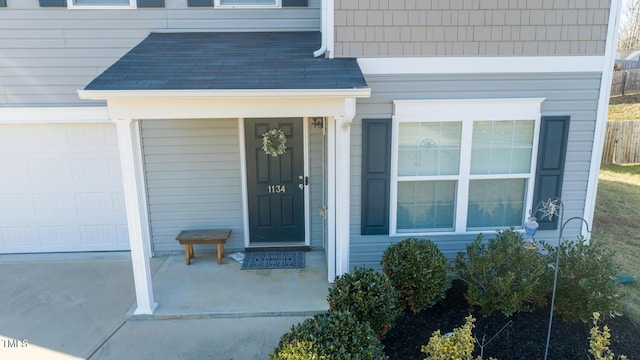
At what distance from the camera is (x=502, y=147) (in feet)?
16.4

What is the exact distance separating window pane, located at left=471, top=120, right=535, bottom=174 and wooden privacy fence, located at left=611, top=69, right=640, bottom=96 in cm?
1667

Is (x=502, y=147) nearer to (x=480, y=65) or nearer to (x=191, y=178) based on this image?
(x=480, y=65)

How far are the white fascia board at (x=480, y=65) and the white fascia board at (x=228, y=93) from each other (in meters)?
0.81

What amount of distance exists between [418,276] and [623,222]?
563 centimetres

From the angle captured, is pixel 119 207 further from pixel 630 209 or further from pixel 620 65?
pixel 620 65

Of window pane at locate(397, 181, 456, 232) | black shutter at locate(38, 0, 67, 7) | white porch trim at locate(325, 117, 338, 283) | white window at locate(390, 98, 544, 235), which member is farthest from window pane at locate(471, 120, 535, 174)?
black shutter at locate(38, 0, 67, 7)

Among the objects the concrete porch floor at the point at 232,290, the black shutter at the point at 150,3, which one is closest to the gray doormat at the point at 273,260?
the concrete porch floor at the point at 232,290

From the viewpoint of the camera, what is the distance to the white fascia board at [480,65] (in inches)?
183

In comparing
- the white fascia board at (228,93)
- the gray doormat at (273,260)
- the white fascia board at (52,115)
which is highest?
the white fascia board at (228,93)

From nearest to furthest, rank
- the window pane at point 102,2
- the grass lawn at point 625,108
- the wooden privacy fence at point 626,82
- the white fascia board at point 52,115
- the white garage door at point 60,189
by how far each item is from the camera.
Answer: the window pane at point 102,2, the white fascia board at point 52,115, the white garage door at point 60,189, the grass lawn at point 625,108, the wooden privacy fence at point 626,82

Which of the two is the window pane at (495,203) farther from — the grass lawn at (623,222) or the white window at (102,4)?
the white window at (102,4)

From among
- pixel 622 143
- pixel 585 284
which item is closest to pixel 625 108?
pixel 622 143

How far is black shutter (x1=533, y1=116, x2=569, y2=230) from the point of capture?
4.88 meters

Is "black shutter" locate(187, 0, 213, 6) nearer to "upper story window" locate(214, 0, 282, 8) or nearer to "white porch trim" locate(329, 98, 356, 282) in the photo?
"upper story window" locate(214, 0, 282, 8)
